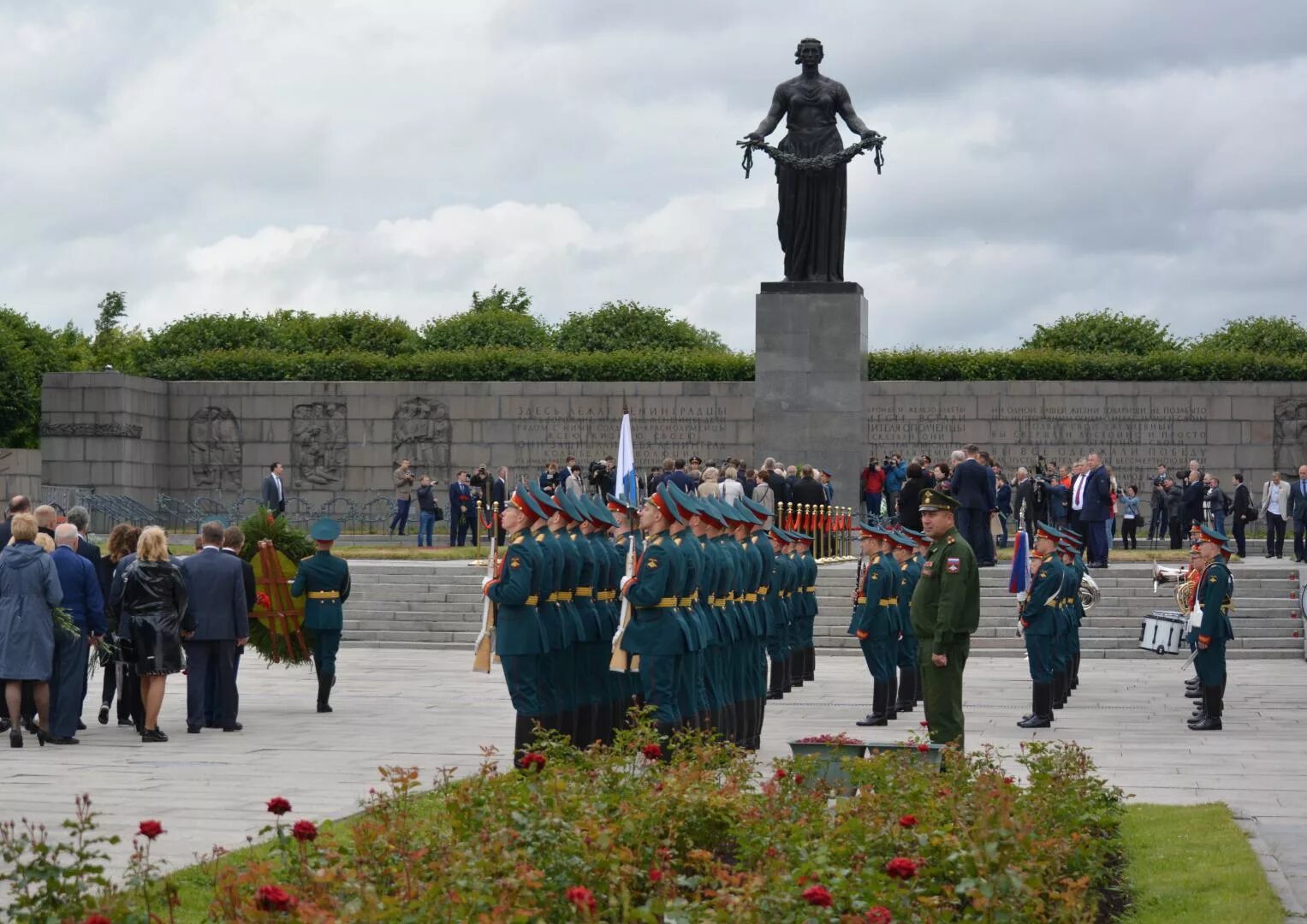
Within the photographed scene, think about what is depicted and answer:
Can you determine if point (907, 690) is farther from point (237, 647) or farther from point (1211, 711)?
point (237, 647)

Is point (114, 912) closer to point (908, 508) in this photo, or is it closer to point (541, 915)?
point (541, 915)

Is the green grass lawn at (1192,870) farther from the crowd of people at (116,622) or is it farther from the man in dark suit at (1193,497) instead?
the man in dark suit at (1193,497)

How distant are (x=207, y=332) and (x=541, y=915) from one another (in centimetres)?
4622

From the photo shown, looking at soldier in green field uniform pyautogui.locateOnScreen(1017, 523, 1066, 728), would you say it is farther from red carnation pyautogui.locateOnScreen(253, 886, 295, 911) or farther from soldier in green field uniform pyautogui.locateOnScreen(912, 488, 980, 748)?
red carnation pyautogui.locateOnScreen(253, 886, 295, 911)

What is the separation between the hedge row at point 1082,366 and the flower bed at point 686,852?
30508 millimetres

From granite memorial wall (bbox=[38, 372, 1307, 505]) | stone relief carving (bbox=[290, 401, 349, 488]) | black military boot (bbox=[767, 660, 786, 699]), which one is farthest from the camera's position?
stone relief carving (bbox=[290, 401, 349, 488])

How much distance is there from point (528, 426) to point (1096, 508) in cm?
1642

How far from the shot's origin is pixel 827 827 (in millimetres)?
7012

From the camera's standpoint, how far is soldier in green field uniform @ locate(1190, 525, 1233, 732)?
559 inches

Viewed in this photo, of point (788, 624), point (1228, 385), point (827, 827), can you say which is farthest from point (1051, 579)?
point (1228, 385)

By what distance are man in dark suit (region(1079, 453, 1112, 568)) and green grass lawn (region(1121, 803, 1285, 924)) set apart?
1516 centimetres

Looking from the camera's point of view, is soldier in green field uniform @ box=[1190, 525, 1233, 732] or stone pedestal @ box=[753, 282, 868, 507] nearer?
soldier in green field uniform @ box=[1190, 525, 1233, 732]

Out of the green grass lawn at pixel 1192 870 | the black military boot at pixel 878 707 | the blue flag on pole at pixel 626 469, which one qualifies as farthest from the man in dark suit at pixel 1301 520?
the green grass lawn at pixel 1192 870

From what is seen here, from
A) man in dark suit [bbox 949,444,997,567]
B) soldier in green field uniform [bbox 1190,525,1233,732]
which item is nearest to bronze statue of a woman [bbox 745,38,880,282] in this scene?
man in dark suit [bbox 949,444,997,567]
